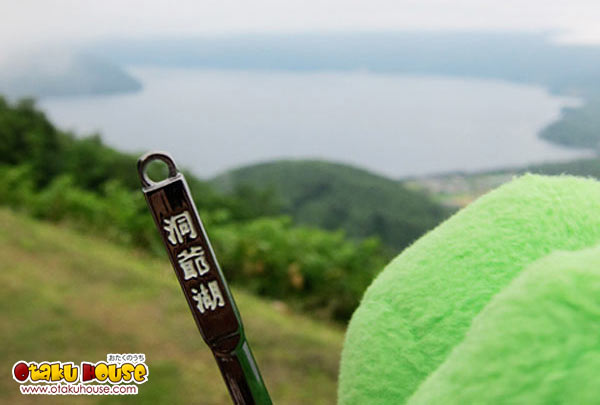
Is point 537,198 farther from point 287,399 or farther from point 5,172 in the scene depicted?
point 5,172

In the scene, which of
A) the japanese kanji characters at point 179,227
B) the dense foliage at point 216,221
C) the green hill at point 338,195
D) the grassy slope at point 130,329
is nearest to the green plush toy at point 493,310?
the japanese kanji characters at point 179,227

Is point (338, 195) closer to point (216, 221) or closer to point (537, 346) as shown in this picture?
point (216, 221)

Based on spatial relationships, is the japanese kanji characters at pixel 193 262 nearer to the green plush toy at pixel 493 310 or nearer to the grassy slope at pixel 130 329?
the green plush toy at pixel 493 310

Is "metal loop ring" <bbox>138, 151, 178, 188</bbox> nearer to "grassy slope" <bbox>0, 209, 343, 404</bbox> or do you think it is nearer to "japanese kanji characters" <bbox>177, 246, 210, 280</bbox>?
"japanese kanji characters" <bbox>177, 246, 210, 280</bbox>

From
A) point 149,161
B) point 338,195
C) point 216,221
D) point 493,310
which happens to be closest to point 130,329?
point 216,221

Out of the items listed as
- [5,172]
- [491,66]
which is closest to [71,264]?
[5,172]
